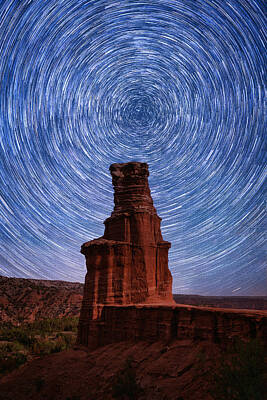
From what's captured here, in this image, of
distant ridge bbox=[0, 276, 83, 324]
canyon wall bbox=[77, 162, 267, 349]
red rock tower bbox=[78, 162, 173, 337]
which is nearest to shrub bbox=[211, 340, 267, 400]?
canyon wall bbox=[77, 162, 267, 349]

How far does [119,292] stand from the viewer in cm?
2566

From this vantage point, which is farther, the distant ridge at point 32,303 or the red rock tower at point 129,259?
the distant ridge at point 32,303

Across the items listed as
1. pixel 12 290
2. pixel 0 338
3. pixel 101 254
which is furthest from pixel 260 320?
pixel 12 290

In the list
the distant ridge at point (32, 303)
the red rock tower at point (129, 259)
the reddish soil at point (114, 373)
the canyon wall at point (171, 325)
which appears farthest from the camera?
the distant ridge at point (32, 303)

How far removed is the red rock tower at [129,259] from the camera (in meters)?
25.8

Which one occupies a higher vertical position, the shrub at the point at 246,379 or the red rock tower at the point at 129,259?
the red rock tower at the point at 129,259

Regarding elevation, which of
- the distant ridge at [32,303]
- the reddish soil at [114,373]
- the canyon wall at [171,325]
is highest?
the distant ridge at [32,303]

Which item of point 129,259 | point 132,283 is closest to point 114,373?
point 132,283

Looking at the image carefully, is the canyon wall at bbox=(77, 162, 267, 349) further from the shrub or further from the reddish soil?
the shrub

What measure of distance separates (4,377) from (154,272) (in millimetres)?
15350

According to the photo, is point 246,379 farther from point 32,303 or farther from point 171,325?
point 32,303

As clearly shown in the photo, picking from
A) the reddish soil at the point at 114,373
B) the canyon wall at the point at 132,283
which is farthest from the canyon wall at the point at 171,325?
the reddish soil at the point at 114,373

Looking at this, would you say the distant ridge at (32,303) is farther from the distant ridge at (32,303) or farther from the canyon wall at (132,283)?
the canyon wall at (132,283)

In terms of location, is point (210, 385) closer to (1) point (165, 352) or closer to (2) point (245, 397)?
(2) point (245, 397)
